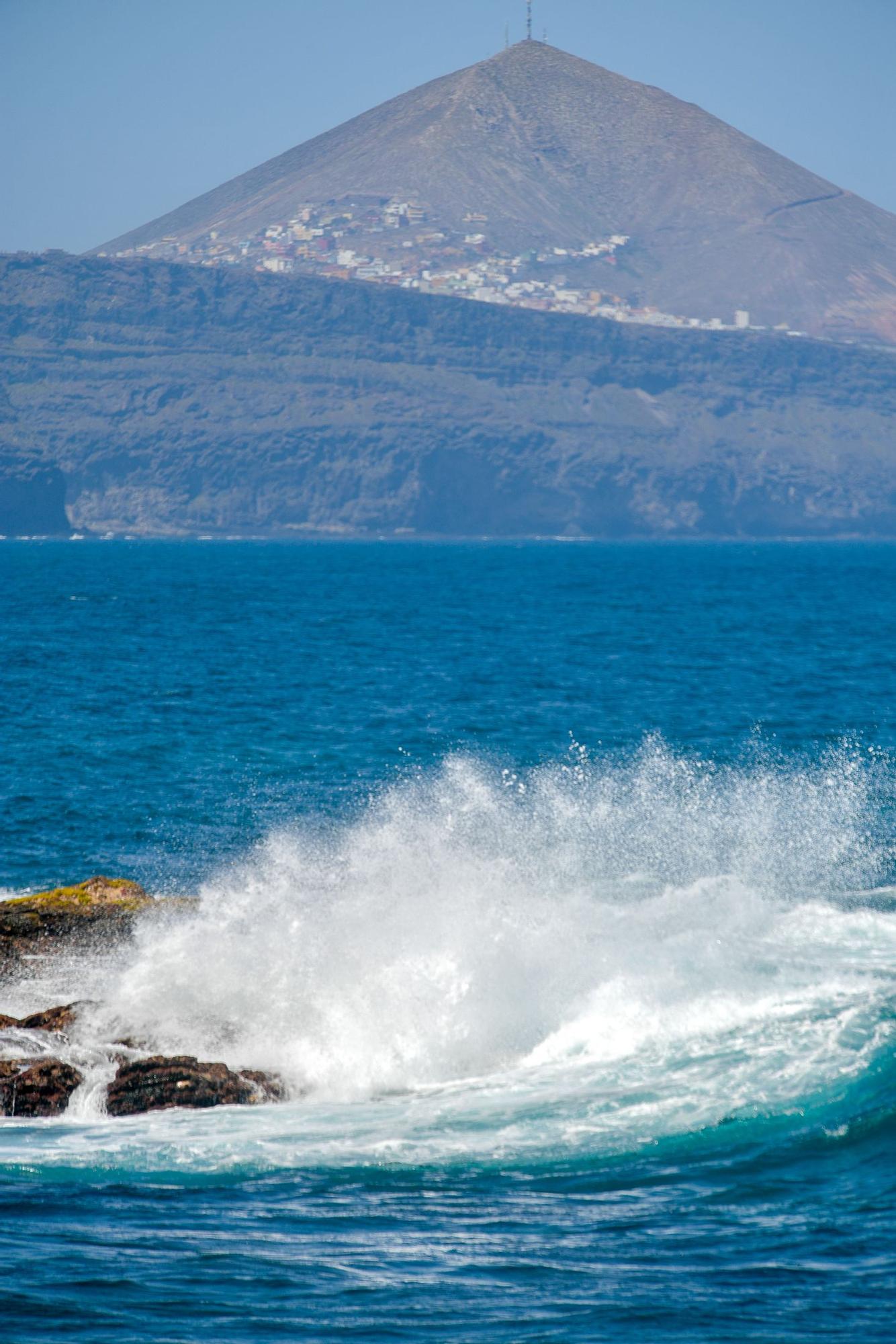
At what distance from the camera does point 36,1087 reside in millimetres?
16719

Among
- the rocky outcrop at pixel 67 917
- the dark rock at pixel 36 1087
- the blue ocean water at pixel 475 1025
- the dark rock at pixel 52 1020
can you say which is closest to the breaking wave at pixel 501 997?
the blue ocean water at pixel 475 1025

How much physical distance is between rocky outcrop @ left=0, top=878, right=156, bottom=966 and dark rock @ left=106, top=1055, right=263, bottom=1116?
556cm

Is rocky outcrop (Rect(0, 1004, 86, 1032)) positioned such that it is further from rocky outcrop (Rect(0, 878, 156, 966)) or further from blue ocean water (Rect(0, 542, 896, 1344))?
rocky outcrop (Rect(0, 878, 156, 966))

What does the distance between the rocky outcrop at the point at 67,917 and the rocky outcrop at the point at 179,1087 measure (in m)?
5.59

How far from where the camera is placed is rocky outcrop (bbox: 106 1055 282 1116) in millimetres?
16766

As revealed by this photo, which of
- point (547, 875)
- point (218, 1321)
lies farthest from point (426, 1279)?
point (547, 875)

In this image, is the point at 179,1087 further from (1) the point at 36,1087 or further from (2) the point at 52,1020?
(2) the point at 52,1020

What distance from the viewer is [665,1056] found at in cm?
1864

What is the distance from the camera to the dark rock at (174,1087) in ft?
55.0

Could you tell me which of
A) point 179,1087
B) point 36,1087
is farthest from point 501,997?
point 36,1087

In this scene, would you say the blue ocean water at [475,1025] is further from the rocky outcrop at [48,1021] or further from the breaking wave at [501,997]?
the rocky outcrop at [48,1021]

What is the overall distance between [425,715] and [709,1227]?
36.6m

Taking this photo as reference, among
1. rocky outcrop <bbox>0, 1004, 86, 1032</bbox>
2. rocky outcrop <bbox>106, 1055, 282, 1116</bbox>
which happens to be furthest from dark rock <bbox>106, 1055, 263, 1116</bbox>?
rocky outcrop <bbox>0, 1004, 86, 1032</bbox>

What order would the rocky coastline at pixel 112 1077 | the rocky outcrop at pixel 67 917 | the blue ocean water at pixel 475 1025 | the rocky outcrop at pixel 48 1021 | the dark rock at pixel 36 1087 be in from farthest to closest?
the rocky outcrop at pixel 67 917 < the rocky outcrop at pixel 48 1021 < the rocky coastline at pixel 112 1077 < the dark rock at pixel 36 1087 < the blue ocean water at pixel 475 1025
